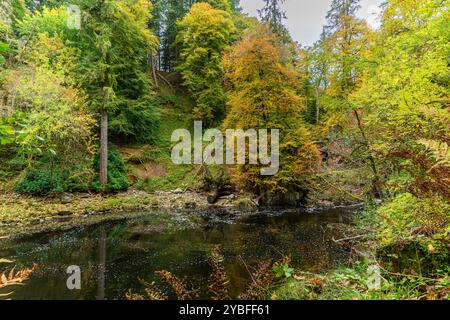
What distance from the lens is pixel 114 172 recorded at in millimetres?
15609

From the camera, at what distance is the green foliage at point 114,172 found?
→ 14973 millimetres

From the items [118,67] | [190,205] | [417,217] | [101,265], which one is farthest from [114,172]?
[417,217]

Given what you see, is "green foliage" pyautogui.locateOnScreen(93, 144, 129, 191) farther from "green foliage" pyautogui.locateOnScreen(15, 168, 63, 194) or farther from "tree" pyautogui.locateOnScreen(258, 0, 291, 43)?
"tree" pyautogui.locateOnScreen(258, 0, 291, 43)

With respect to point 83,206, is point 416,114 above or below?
above

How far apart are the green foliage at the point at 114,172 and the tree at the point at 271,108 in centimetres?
673

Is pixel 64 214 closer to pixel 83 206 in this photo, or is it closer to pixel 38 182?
pixel 83 206

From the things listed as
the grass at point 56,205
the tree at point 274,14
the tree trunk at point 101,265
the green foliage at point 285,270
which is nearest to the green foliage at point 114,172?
the grass at point 56,205

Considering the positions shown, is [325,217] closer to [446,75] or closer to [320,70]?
[446,75]

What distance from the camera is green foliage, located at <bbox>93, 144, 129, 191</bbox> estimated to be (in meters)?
15.0

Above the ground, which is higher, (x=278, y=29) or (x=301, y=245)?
(x=278, y=29)

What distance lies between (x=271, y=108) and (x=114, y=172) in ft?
32.1

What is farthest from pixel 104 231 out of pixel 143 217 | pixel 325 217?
pixel 325 217

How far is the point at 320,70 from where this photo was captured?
21.0 m

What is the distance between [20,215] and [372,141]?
1326 cm
